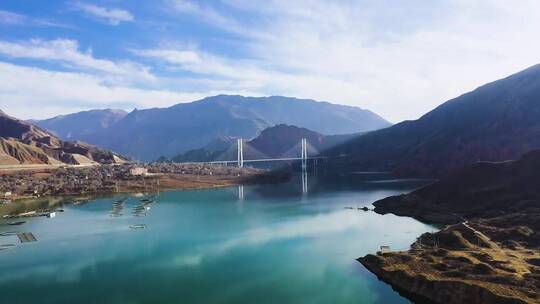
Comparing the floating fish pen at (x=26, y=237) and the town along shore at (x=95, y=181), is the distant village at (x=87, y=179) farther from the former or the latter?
the floating fish pen at (x=26, y=237)

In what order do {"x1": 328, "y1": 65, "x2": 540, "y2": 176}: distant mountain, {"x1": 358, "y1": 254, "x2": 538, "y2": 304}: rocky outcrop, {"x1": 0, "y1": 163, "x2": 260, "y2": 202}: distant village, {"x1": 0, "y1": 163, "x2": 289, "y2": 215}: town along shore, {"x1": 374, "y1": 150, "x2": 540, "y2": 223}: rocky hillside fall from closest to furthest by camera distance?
{"x1": 358, "y1": 254, "x2": 538, "y2": 304}: rocky outcrop, {"x1": 374, "y1": 150, "x2": 540, "y2": 223}: rocky hillside, {"x1": 0, "y1": 163, "x2": 289, "y2": 215}: town along shore, {"x1": 0, "y1": 163, "x2": 260, "y2": 202}: distant village, {"x1": 328, "y1": 65, "x2": 540, "y2": 176}: distant mountain

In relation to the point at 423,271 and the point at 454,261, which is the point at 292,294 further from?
the point at 454,261

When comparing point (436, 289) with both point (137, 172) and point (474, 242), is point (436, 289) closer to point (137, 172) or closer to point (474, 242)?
point (474, 242)

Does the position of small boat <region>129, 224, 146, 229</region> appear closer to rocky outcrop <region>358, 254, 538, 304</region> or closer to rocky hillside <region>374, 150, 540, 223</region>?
rocky outcrop <region>358, 254, 538, 304</region>

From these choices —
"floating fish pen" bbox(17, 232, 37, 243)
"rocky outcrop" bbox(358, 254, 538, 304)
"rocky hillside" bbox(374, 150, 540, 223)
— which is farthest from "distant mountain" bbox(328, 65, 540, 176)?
"floating fish pen" bbox(17, 232, 37, 243)

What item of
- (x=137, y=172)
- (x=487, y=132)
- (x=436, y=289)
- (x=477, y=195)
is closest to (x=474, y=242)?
(x=436, y=289)

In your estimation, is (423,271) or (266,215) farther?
(266,215)

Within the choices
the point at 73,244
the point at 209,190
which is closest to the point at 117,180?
the point at 209,190
